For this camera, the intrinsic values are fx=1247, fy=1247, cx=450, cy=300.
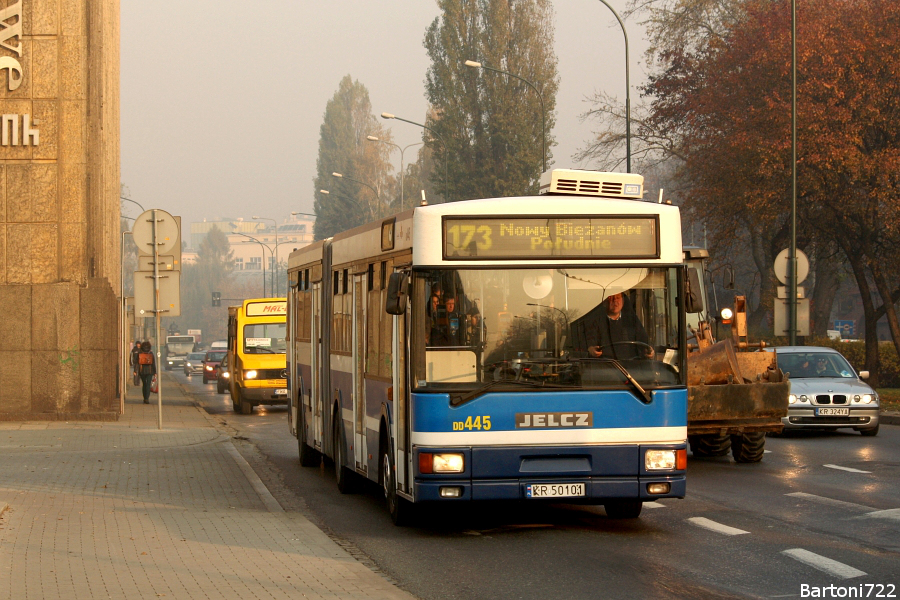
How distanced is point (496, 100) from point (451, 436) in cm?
5652

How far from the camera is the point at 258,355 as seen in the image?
30000 mm

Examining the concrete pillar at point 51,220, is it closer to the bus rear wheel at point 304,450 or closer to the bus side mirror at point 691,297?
the bus rear wheel at point 304,450

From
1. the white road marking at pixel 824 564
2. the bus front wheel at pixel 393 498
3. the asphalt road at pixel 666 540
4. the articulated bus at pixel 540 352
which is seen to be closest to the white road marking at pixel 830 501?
the asphalt road at pixel 666 540

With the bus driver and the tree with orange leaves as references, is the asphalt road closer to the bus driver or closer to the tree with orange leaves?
the bus driver

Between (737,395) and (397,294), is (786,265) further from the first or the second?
(397,294)

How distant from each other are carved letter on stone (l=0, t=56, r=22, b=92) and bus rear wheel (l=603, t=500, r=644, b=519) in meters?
16.8

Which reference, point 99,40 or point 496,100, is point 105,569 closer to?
point 99,40

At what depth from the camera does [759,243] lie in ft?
159

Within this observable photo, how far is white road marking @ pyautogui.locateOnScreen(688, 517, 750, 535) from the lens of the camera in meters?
9.98

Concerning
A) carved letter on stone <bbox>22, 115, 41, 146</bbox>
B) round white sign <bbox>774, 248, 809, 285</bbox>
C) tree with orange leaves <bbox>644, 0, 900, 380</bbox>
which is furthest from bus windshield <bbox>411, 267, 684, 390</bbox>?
tree with orange leaves <bbox>644, 0, 900, 380</bbox>

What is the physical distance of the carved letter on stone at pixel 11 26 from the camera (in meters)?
23.5

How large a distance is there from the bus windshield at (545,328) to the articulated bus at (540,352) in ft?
0.03

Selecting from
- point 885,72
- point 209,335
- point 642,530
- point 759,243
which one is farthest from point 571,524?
point 209,335

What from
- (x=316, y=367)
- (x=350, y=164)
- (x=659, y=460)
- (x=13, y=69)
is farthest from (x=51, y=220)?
(x=350, y=164)
